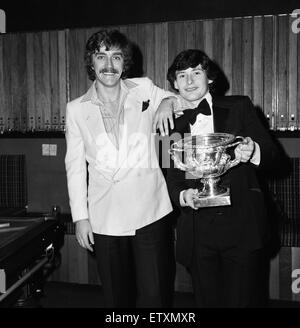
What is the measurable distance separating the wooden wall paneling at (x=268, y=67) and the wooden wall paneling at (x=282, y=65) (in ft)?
0.17

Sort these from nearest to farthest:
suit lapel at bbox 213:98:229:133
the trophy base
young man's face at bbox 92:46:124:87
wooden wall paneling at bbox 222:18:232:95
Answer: the trophy base
suit lapel at bbox 213:98:229:133
young man's face at bbox 92:46:124:87
wooden wall paneling at bbox 222:18:232:95

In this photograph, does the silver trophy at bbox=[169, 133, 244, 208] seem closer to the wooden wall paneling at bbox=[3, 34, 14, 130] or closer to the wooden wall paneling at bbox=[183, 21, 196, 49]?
the wooden wall paneling at bbox=[183, 21, 196, 49]

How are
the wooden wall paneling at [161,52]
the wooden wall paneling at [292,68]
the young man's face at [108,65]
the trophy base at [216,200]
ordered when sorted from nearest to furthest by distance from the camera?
1. the trophy base at [216,200]
2. the young man's face at [108,65]
3. the wooden wall paneling at [292,68]
4. the wooden wall paneling at [161,52]

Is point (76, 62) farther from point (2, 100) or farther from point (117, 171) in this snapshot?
point (117, 171)

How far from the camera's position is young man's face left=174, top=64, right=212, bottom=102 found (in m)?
Result: 1.73

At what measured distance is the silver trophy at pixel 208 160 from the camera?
1.63 m

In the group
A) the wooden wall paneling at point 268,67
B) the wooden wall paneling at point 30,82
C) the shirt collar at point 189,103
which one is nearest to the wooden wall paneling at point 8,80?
the wooden wall paneling at point 30,82

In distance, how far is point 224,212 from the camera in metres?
1.69

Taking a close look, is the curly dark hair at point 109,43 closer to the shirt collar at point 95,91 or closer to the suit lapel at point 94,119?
the shirt collar at point 95,91

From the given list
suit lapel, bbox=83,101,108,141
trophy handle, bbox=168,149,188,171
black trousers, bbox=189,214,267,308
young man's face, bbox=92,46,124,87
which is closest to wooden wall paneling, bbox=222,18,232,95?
young man's face, bbox=92,46,124,87

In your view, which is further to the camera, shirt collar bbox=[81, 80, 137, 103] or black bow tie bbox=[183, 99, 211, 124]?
shirt collar bbox=[81, 80, 137, 103]
